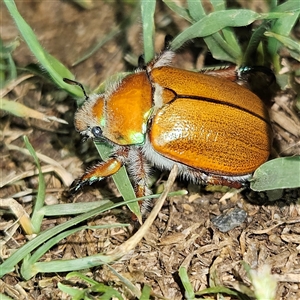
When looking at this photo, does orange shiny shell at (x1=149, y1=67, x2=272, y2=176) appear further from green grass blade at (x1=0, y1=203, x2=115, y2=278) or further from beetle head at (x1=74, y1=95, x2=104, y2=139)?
green grass blade at (x1=0, y1=203, x2=115, y2=278)

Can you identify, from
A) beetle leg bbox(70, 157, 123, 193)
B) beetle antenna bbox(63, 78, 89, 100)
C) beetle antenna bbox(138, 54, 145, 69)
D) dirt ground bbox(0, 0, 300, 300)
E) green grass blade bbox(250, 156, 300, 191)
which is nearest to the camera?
green grass blade bbox(250, 156, 300, 191)

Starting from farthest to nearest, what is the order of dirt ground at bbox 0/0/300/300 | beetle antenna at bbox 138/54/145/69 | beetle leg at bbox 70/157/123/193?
beetle antenna at bbox 138/54/145/69 < beetle leg at bbox 70/157/123/193 < dirt ground at bbox 0/0/300/300

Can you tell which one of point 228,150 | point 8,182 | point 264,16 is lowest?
point 8,182

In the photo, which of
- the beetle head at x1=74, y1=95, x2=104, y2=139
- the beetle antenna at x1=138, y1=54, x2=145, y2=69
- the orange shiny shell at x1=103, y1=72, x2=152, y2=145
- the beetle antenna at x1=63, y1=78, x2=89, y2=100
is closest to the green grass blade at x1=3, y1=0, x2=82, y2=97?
the beetle antenna at x1=63, y1=78, x2=89, y2=100

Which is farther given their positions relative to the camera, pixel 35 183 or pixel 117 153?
pixel 35 183

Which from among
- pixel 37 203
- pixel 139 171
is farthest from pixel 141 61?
pixel 37 203

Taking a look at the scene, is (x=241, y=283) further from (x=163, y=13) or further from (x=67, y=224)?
(x=163, y=13)

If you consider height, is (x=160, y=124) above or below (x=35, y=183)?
above

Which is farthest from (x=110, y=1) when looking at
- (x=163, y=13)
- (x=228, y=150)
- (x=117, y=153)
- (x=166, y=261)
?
(x=166, y=261)
